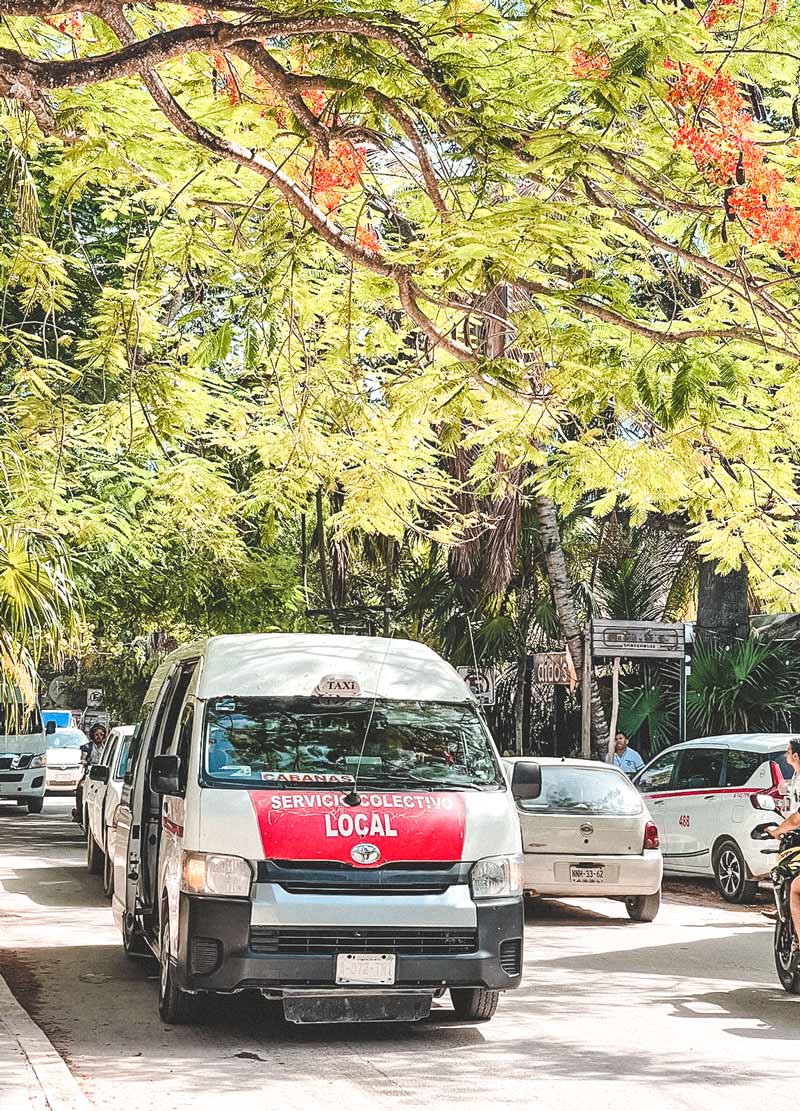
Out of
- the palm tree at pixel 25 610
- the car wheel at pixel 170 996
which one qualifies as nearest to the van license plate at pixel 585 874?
the palm tree at pixel 25 610

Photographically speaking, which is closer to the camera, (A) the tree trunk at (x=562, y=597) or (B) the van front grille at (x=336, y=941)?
(B) the van front grille at (x=336, y=941)

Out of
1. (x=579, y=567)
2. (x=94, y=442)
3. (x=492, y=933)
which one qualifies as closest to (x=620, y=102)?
(x=492, y=933)

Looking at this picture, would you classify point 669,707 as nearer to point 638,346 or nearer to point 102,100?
point 638,346

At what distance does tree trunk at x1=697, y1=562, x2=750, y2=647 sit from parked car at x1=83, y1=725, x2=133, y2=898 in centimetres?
963

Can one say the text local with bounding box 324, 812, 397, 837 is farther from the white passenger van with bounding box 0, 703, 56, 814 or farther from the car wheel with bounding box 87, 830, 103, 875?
the white passenger van with bounding box 0, 703, 56, 814

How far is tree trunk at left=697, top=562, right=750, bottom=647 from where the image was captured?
918 inches

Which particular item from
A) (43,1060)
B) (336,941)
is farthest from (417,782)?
(43,1060)

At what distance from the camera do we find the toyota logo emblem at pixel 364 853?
25.9ft

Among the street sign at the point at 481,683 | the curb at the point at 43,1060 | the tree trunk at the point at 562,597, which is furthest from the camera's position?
the street sign at the point at 481,683

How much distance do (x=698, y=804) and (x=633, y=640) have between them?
3.23m

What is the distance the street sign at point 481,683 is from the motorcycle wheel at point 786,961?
44.7 feet

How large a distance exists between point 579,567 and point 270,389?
42.3 feet

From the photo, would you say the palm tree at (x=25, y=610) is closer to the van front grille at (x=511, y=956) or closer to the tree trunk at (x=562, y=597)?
the van front grille at (x=511, y=956)

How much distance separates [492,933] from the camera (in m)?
7.99
